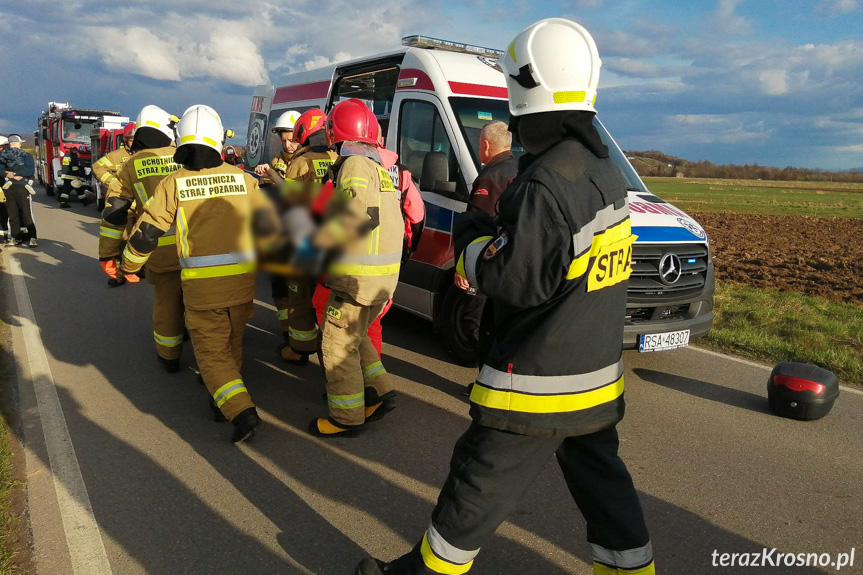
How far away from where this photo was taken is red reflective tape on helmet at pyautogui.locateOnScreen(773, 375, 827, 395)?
4.63 meters

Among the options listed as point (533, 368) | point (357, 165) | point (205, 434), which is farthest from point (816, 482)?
point (205, 434)

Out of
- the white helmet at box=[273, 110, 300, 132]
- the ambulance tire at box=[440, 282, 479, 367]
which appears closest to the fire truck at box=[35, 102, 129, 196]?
the white helmet at box=[273, 110, 300, 132]

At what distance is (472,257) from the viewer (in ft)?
7.20

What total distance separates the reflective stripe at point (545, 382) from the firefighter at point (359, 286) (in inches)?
41.4

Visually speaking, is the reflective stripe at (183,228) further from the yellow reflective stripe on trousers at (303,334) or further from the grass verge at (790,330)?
the grass verge at (790,330)

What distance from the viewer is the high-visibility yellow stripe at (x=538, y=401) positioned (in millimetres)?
2197

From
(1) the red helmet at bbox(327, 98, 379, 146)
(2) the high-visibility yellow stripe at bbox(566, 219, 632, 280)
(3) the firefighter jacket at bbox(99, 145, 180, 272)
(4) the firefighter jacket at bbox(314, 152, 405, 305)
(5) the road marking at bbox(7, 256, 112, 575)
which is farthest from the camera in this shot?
(3) the firefighter jacket at bbox(99, 145, 180, 272)

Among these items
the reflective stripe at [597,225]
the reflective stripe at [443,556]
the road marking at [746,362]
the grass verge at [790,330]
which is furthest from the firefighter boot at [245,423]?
the grass verge at [790,330]

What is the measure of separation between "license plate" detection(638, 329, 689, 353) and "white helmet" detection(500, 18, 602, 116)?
3229 millimetres

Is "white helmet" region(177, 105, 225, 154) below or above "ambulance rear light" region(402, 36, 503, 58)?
below

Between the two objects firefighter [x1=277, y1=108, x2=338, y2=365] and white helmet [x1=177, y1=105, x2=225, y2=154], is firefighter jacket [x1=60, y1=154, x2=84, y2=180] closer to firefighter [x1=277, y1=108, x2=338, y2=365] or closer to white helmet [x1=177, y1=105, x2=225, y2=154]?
firefighter [x1=277, y1=108, x2=338, y2=365]

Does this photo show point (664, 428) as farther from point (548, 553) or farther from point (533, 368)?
point (533, 368)

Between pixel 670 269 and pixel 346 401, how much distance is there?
105 inches

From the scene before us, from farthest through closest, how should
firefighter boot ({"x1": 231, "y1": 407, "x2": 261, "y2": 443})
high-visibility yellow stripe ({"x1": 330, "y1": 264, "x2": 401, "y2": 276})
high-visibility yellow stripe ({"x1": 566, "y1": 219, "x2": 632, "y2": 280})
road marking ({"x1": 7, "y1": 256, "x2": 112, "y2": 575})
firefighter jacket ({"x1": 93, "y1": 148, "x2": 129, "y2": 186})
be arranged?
firefighter jacket ({"x1": 93, "y1": 148, "x2": 129, "y2": 186}) → firefighter boot ({"x1": 231, "y1": 407, "x2": 261, "y2": 443}) → high-visibility yellow stripe ({"x1": 330, "y1": 264, "x2": 401, "y2": 276}) → road marking ({"x1": 7, "y1": 256, "x2": 112, "y2": 575}) → high-visibility yellow stripe ({"x1": 566, "y1": 219, "x2": 632, "y2": 280})
